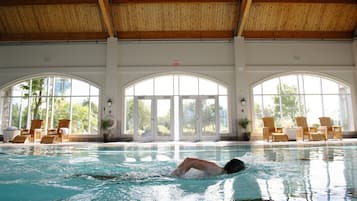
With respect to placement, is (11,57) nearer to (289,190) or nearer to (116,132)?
(116,132)

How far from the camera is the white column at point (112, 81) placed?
1105cm

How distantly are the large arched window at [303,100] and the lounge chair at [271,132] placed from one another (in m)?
1.05

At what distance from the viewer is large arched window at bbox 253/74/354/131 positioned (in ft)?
37.7

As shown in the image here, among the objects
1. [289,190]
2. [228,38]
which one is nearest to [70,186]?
[289,190]

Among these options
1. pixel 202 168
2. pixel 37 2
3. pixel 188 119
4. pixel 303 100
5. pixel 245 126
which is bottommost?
pixel 202 168

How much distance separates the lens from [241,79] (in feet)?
36.9

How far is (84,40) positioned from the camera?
37.9 ft

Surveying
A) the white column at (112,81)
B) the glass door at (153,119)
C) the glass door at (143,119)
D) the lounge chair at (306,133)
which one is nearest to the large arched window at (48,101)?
the white column at (112,81)

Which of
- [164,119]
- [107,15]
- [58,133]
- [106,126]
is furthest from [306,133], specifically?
[58,133]

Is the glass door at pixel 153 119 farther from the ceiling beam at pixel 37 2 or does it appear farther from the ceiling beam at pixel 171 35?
the ceiling beam at pixel 37 2

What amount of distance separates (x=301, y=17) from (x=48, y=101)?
40.0ft

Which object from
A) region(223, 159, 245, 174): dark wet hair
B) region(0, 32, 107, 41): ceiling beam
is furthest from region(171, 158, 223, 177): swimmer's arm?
region(0, 32, 107, 41): ceiling beam

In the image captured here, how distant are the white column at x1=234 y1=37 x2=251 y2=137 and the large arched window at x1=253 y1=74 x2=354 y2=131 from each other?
549mm

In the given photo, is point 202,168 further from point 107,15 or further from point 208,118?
point 107,15
